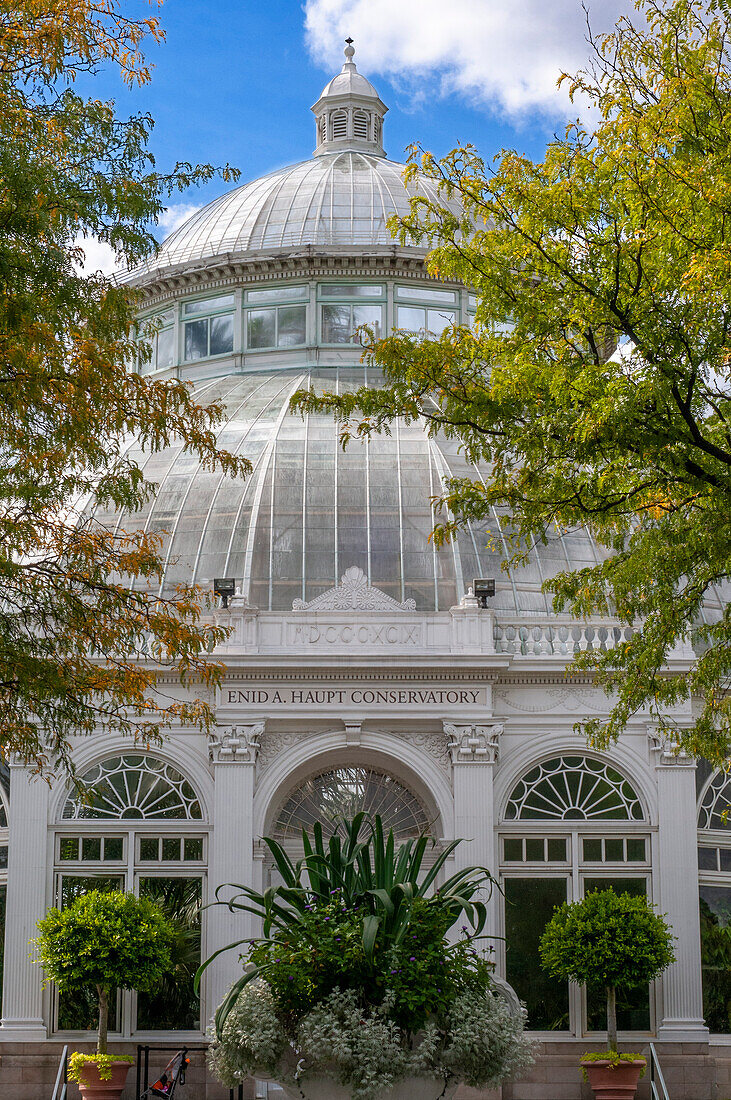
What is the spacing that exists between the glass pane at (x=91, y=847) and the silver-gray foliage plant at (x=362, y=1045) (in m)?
11.8

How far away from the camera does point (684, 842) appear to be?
2439 centimetres

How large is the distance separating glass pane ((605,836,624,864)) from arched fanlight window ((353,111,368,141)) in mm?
21732

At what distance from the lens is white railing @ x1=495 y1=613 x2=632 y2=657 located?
25062 millimetres

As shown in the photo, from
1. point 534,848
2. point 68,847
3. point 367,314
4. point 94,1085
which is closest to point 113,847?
point 68,847

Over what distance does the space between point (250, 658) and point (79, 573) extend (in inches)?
400

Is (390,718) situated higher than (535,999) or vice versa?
(390,718)

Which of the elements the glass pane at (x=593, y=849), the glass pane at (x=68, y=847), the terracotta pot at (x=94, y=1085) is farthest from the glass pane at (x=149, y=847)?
the glass pane at (x=593, y=849)

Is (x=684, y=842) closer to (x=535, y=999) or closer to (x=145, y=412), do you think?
(x=535, y=999)

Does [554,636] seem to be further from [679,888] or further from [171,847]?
[171,847]

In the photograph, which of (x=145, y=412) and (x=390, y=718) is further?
(x=390, y=718)

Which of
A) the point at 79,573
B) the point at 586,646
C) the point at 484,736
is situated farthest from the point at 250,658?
the point at 79,573

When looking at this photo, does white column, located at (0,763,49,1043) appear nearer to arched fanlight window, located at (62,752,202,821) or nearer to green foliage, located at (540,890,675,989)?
arched fanlight window, located at (62,752,202,821)

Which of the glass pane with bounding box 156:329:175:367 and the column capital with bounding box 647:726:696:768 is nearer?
the column capital with bounding box 647:726:696:768

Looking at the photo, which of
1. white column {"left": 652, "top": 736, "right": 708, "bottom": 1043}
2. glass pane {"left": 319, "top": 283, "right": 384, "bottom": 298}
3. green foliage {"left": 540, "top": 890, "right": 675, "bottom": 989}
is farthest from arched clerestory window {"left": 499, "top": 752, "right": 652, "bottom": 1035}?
glass pane {"left": 319, "top": 283, "right": 384, "bottom": 298}
